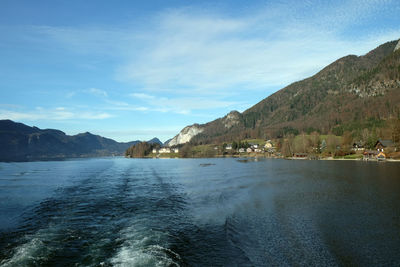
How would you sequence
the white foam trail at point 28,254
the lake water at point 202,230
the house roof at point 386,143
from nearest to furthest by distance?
the white foam trail at point 28,254 → the lake water at point 202,230 → the house roof at point 386,143

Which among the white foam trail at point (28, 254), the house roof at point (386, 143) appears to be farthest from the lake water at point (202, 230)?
the house roof at point (386, 143)

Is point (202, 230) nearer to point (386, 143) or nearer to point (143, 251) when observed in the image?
point (143, 251)

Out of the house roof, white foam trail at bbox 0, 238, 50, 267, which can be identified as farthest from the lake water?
the house roof

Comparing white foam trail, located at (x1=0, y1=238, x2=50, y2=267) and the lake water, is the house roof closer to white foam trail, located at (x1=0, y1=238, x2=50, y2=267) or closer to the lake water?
the lake water

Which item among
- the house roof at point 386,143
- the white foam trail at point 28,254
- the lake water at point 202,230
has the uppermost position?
the house roof at point 386,143

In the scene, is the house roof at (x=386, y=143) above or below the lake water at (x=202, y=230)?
above

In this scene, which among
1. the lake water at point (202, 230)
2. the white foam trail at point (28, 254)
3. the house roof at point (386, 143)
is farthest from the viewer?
the house roof at point (386, 143)

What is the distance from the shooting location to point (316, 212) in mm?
25641

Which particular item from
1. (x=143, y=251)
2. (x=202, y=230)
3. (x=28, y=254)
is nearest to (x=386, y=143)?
(x=202, y=230)

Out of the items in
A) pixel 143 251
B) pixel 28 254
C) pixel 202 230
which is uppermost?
pixel 28 254

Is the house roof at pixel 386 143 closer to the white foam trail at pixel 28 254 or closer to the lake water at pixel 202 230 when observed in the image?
the lake water at pixel 202 230

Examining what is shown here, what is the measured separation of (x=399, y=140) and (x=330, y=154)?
109ft

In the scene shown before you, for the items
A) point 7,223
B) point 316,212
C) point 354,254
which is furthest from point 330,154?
point 7,223

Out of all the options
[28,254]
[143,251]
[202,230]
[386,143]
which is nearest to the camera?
[28,254]
